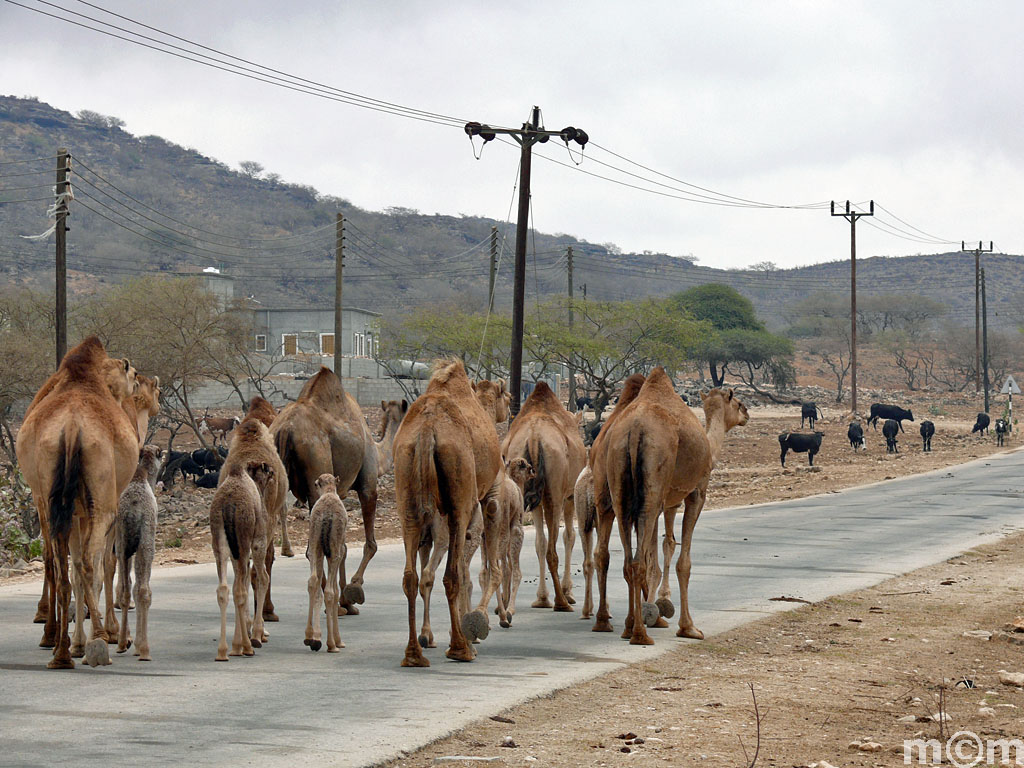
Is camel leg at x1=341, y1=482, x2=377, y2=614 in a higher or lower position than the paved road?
higher

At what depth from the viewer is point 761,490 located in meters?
32.2

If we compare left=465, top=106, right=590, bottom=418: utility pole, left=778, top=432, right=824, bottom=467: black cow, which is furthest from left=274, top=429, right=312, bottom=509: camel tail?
left=778, top=432, right=824, bottom=467: black cow

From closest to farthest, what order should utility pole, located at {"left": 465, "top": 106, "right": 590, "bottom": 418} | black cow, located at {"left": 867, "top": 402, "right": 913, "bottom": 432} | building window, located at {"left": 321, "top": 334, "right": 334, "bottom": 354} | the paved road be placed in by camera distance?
the paved road → utility pole, located at {"left": 465, "top": 106, "right": 590, "bottom": 418} → black cow, located at {"left": 867, "top": 402, "right": 913, "bottom": 432} → building window, located at {"left": 321, "top": 334, "right": 334, "bottom": 354}

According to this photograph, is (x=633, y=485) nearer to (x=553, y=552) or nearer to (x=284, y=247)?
(x=553, y=552)

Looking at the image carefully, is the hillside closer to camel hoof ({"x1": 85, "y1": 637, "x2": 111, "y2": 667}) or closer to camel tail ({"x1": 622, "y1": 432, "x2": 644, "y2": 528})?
camel tail ({"x1": 622, "y1": 432, "x2": 644, "y2": 528})

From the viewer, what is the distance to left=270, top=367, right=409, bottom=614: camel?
12.1 metres

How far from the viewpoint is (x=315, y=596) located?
979cm

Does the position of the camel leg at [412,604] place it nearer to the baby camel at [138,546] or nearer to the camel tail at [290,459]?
the baby camel at [138,546]

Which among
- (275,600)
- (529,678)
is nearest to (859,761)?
(529,678)

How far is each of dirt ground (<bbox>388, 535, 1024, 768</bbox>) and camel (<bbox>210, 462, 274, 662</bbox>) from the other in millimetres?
2659

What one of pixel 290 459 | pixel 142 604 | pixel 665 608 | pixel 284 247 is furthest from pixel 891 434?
pixel 284 247

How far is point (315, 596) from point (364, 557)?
258 cm

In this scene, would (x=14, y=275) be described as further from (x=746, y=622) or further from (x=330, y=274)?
(x=746, y=622)

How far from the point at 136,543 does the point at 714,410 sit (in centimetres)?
685
